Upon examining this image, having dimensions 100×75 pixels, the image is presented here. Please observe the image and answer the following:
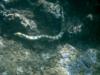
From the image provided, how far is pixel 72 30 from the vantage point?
6797 mm

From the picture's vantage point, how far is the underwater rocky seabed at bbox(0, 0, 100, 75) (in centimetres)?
577

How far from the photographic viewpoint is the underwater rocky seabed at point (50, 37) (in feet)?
18.9

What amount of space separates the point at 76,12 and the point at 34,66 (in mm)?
2424

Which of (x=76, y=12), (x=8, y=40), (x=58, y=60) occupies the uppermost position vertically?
(x=76, y=12)

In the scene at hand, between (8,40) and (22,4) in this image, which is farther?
(22,4)

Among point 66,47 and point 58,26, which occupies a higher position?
point 58,26

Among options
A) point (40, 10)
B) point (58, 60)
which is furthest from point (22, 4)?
point (58, 60)

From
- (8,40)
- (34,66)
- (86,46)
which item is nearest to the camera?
(34,66)

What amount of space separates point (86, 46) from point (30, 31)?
178cm

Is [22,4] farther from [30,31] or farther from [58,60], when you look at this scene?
[58,60]

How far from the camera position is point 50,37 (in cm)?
654

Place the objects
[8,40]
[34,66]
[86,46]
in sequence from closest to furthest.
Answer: [34,66] → [8,40] → [86,46]

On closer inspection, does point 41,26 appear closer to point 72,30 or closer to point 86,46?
point 72,30

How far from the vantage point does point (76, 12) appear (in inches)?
276
